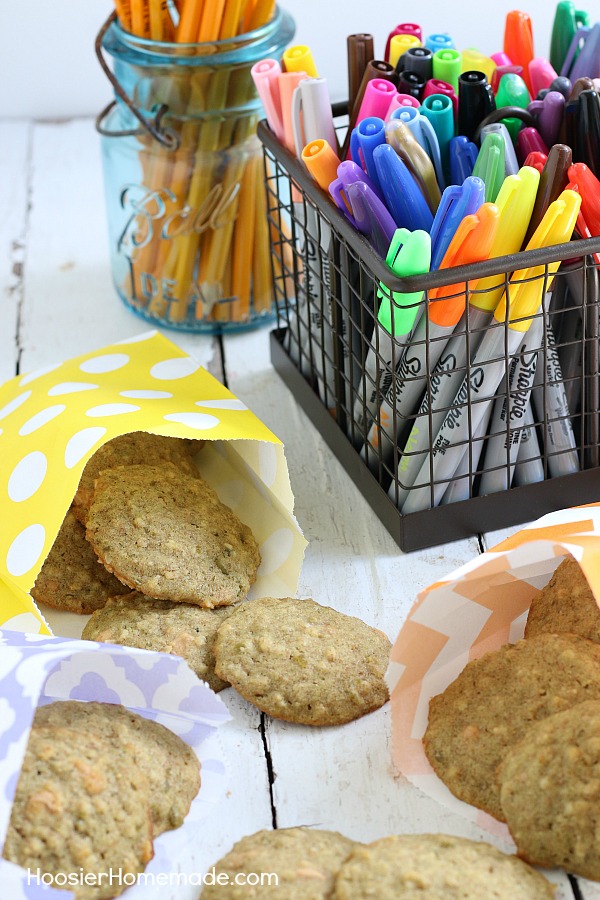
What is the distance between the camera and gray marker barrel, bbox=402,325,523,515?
663 millimetres

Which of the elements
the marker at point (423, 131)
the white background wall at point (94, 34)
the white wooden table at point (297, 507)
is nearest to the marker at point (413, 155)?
the marker at point (423, 131)

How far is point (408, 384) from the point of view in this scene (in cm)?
69

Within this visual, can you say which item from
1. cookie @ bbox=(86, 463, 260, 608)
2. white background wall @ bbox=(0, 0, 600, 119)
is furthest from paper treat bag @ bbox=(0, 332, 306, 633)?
white background wall @ bbox=(0, 0, 600, 119)

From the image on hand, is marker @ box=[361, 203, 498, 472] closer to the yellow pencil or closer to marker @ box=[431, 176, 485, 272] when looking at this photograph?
marker @ box=[431, 176, 485, 272]

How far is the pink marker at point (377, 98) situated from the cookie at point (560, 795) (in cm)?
38

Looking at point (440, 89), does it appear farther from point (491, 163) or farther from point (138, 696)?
point (138, 696)

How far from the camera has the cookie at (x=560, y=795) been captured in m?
0.50

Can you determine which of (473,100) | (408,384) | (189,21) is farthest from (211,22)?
(408,384)

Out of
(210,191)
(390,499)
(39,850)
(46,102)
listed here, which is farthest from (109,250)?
(39,850)

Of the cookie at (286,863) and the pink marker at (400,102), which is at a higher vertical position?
the pink marker at (400,102)

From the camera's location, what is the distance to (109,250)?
107 cm

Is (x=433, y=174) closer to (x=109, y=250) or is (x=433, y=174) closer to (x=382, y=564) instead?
(x=382, y=564)

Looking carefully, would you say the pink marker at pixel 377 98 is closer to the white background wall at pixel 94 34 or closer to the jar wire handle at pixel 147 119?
the jar wire handle at pixel 147 119

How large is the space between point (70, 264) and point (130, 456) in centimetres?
41
